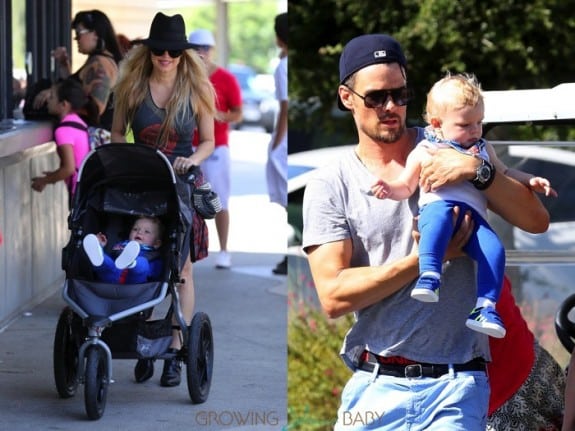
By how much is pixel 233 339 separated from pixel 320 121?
7.57m

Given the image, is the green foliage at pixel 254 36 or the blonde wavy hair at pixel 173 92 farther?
the green foliage at pixel 254 36

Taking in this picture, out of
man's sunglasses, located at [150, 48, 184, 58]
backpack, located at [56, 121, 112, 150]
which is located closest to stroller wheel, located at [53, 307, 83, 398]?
man's sunglasses, located at [150, 48, 184, 58]

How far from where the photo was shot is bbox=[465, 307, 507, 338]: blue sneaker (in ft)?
11.3

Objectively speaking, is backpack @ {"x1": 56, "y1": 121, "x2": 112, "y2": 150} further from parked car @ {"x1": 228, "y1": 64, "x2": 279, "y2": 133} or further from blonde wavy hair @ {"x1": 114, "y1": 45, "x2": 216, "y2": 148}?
parked car @ {"x1": 228, "y1": 64, "x2": 279, "y2": 133}

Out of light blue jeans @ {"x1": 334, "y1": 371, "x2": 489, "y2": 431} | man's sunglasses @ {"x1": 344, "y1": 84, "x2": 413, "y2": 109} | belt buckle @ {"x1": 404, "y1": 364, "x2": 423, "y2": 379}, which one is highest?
man's sunglasses @ {"x1": 344, "y1": 84, "x2": 413, "y2": 109}

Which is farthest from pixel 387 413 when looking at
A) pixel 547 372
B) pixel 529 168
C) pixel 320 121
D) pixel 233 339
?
pixel 320 121

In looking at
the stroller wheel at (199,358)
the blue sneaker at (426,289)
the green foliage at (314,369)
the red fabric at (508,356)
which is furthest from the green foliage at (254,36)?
the blue sneaker at (426,289)

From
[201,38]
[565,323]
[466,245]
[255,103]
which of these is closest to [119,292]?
[565,323]

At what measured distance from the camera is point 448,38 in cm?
1365

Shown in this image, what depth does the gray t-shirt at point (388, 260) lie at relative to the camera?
3521mm

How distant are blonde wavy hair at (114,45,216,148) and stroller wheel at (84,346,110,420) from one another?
A: 126 cm

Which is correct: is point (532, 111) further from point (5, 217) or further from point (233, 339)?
point (5, 217)

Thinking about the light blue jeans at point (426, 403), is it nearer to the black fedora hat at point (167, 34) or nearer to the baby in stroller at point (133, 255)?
the baby in stroller at point (133, 255)

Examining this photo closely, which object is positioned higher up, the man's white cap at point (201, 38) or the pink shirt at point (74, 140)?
the man's white cap at point (201, 38)
